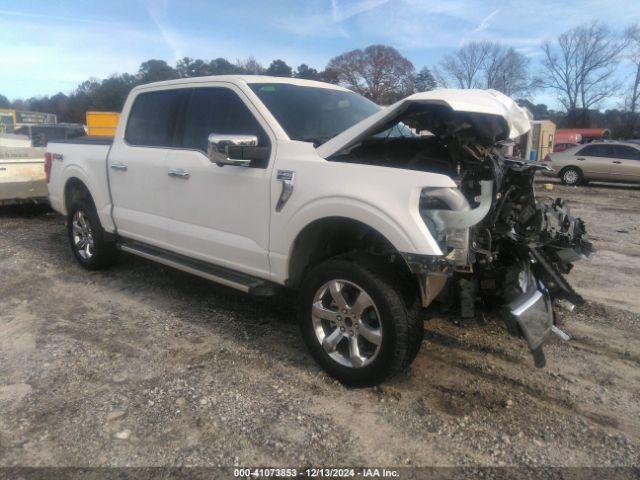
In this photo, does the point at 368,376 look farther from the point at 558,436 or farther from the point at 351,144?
the point at 351,144

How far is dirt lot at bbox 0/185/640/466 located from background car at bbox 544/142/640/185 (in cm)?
1371

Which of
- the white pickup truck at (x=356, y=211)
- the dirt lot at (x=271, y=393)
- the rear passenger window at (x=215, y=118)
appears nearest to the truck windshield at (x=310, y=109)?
the white pickup truck at (x=356, y=211)

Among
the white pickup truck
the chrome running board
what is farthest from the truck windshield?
the chrome running board

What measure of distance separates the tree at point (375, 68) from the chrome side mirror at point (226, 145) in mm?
37729

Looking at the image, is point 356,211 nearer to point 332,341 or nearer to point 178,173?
point 332,341

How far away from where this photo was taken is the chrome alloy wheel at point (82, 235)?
5656 mm

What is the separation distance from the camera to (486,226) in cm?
321

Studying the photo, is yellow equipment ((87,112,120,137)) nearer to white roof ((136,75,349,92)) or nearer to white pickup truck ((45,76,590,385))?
white roof ((136,75,349,92))

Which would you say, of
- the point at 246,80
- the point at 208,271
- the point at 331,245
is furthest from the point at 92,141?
the point at 331,245

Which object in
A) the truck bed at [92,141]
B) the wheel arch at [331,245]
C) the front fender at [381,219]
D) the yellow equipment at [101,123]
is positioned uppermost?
the yellow equipment at [101,123]

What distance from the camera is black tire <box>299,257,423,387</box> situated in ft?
9.55

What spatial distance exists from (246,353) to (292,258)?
0.84m

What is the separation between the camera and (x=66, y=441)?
272 centimetres

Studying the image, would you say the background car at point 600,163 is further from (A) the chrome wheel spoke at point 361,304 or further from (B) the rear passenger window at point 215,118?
(A) the chrome wheel spoke at point 361,304
